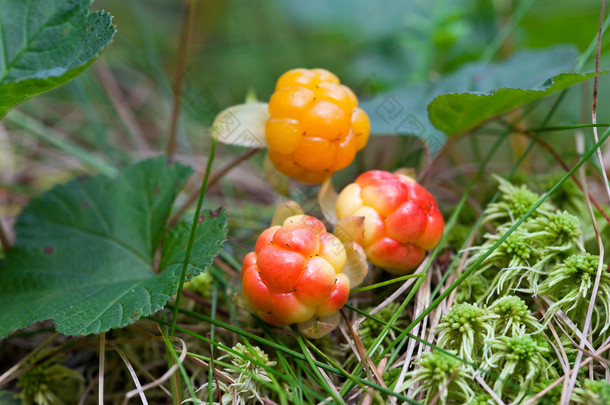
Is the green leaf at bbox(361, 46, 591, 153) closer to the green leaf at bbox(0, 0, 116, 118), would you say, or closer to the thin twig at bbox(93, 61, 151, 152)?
the green leaf at bbox(0, 0, 116, 118)

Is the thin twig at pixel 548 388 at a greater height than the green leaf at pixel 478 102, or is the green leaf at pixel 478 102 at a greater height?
the green leaf at pixel 478 102

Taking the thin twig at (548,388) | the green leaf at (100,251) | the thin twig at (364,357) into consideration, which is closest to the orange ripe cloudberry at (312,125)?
the green leaf at (100,251)

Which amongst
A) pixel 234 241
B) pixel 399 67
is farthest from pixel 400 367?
pixel 399 67

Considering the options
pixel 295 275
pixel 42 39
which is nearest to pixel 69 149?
pixel 42 39

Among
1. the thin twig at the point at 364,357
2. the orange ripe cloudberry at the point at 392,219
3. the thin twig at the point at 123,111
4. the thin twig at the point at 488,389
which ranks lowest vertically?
the thin twig at the point at 123,111

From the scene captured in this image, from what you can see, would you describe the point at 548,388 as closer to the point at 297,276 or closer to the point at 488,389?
the point at 488,389

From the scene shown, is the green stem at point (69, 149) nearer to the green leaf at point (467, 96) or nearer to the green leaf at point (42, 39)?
the green leaf at point (42, 39)

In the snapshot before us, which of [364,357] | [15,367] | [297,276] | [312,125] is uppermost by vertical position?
[312,125]

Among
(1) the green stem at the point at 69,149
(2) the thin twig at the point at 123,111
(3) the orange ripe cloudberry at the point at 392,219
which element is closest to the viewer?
(3) the orange ripe cloudberry at the point at 392,219

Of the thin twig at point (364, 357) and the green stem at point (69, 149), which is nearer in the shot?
the thin twig at point (364, 357)
